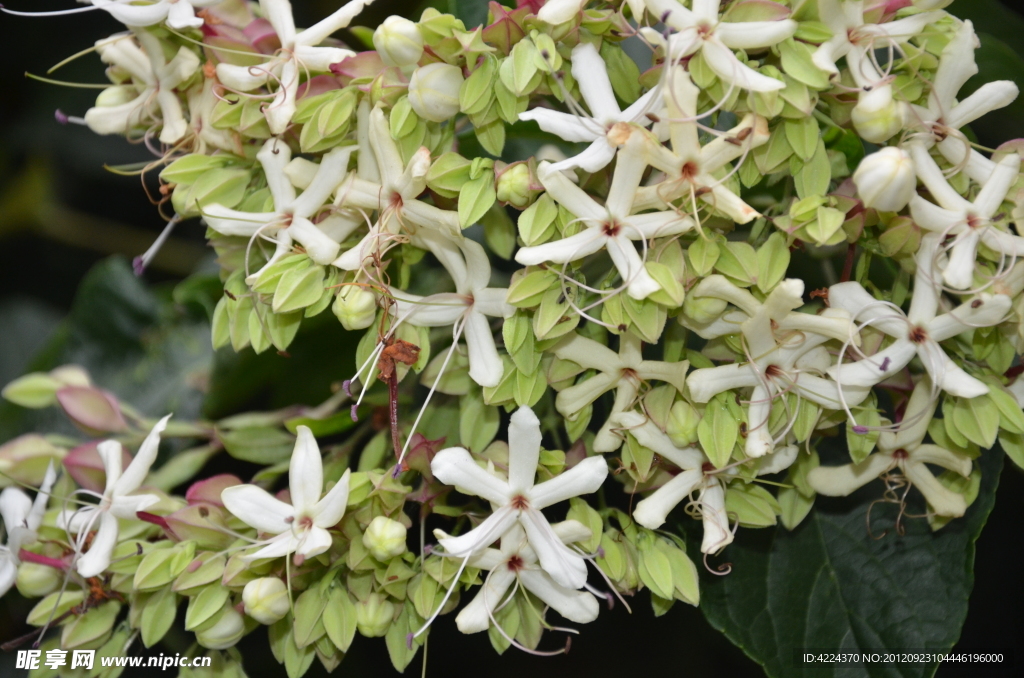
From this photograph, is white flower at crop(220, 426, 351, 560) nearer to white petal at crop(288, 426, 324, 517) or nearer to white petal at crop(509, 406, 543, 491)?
white petal at crop(288, 426, 324, 517)

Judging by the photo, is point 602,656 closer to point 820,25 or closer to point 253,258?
point 253,258

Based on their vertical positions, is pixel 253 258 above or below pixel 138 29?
below

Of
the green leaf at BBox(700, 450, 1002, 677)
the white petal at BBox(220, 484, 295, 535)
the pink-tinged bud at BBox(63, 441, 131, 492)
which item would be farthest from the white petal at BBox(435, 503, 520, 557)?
the pink-tinged bud at BBox(63, 441, 131, 492)

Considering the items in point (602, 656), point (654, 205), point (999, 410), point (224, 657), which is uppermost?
point (654, 205)

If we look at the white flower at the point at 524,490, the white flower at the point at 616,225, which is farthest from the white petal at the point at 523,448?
the white flower at the point at 616,225

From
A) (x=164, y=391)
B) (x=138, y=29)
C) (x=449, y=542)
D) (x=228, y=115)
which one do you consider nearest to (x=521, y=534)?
(x=449, y=542)

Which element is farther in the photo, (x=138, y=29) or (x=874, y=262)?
(x=874, y=262)

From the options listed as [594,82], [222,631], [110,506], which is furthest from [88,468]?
[594,82]

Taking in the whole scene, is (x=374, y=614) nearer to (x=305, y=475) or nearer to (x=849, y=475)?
(x=305, y=475)
